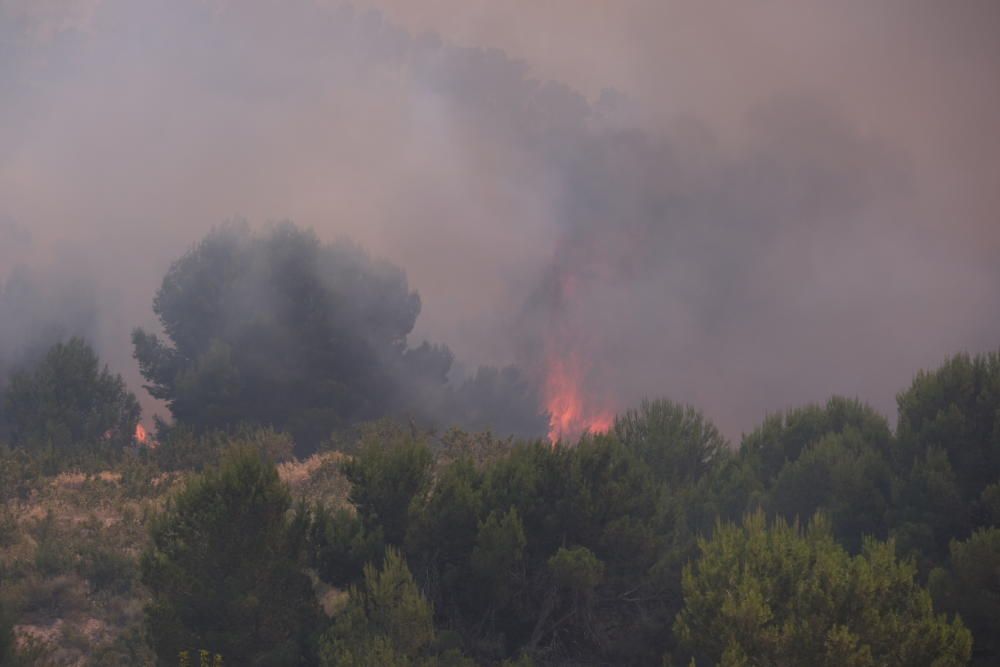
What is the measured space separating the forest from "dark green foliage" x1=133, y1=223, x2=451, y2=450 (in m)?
19.2

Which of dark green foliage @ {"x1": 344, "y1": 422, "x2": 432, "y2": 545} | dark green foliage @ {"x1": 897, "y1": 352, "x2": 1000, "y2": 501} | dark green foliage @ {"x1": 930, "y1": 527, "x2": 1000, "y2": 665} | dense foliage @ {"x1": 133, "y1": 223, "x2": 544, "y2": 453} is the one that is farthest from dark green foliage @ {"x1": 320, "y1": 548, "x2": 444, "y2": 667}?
dense foliage @ {"x1": 133, "y1": 223, "x2": 544, "y2": 453}

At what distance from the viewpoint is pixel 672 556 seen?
25.9 meters

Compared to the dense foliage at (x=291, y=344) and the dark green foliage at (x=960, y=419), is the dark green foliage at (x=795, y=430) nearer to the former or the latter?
the dark green foliage at (x=960, y=419)

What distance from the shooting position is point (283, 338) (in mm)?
62812

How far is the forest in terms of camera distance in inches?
809

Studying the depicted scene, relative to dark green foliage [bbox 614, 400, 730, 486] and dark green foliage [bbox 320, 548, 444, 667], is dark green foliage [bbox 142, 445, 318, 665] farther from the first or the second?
dark green foliage [bbox 614, 400, 730, 486]

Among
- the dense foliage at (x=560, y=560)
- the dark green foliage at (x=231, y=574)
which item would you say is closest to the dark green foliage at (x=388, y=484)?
the dense foliage at (x=560, y=560)

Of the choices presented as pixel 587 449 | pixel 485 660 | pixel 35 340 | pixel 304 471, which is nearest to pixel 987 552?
pixel 587 449

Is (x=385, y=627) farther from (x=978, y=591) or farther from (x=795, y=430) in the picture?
(x=795, y=430)

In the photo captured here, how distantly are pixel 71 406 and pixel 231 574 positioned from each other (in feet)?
116

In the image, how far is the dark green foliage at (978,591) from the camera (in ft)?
73.0

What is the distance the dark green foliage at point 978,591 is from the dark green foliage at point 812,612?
2.71 m

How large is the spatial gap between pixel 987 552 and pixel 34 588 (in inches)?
992

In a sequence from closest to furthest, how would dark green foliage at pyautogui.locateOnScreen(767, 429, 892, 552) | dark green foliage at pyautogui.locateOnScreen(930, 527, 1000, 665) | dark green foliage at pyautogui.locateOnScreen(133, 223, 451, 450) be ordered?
dark green foliage at pyautogui.locateOnScreen(930, 527, 1000, 665) < dark green foliage at pyautogui.locateOnScreen(767, 429, 892, 552) < dark green foliage at pyautogui.locateOnScreen(133, 223, 451, 450)
